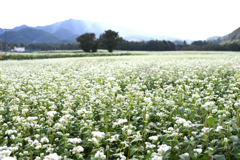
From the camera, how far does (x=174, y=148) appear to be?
3.02 meters

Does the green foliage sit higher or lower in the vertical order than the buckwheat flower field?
higher

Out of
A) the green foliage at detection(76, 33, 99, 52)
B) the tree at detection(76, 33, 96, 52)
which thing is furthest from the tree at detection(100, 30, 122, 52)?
the tree at detection(76, 33, 96, 52)

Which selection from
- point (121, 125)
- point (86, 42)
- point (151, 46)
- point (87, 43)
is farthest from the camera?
point (151, 46)

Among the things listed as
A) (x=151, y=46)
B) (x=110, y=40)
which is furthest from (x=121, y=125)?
(x=151, y=46)

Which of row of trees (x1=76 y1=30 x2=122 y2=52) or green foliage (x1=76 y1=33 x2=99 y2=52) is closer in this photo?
row of trees (x1=76 y1=30 x2=122 y2=52)

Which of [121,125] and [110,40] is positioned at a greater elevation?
[110,40]

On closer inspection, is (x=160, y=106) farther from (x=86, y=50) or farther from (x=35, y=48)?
(x=35, y=48)

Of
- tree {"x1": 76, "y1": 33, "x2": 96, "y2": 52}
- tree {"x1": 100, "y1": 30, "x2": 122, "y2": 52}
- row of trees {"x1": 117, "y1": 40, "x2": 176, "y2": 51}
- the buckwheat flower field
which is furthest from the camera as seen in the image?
row of trees {"x1": 117, "y1": 40, "x2": 176, "y2": 51}

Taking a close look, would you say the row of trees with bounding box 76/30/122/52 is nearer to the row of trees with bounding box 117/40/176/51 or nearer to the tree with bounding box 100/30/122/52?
the tree with bounding box 100/30/122/52

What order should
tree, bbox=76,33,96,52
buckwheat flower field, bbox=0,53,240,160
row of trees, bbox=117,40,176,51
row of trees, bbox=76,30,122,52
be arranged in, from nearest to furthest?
buckwheat flower field, bbox=0,53,240,160 → row of trees, bbox=76,30,122,52 → tree, bbox=76,33,96,52 → row of trees, bbox=117,40,176,51

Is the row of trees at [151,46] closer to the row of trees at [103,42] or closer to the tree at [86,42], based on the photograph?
the row of trees at [103,42]

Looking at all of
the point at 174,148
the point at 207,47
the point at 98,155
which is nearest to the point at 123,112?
the point at 174,148

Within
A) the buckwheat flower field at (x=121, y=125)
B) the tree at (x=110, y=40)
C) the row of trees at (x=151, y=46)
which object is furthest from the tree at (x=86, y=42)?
the buckwheat flower field at (x=121, y=125)

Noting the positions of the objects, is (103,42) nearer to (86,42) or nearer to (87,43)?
(87,43)
